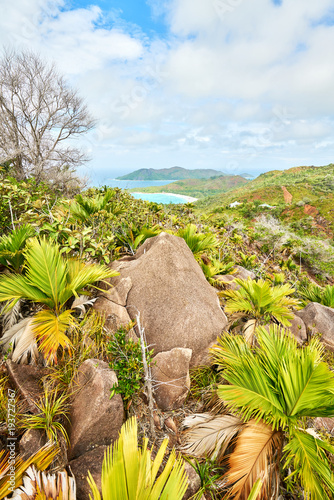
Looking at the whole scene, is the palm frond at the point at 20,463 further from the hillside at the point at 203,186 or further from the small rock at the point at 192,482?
the hillside at the point at 203,186

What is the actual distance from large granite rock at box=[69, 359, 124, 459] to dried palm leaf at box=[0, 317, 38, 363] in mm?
673

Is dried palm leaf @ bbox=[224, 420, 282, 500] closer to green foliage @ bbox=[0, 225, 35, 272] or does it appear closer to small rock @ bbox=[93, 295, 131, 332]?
small rock @ bbox=[93, 295, 131, 332]

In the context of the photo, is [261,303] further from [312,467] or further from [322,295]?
[322,295]

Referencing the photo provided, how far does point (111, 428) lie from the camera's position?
2.51 meters

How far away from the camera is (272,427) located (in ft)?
7.95

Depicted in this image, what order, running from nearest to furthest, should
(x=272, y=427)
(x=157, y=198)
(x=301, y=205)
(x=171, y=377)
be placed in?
(x=272, y=427), (x=171, y=377), (x=301, y=205), (x=157, y=198)

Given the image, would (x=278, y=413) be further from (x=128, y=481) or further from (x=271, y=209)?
(x=271, y=209)

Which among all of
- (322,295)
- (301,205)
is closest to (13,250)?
(322,295)

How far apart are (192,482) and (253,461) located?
2.26ft

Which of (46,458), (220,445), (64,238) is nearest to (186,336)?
(220,445)

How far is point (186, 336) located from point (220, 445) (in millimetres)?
1393

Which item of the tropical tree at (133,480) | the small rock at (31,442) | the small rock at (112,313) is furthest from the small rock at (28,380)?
the tropical tree at (133,480)

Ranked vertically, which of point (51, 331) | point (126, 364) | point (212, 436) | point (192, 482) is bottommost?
point (192, 482)

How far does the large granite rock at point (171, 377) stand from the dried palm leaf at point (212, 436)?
0.46 metres
